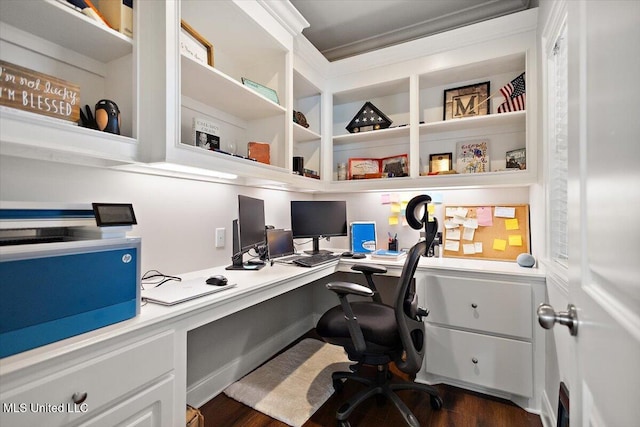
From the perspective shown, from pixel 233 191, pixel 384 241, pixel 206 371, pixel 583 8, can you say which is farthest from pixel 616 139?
pixel 384 241

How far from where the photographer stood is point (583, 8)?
24.5 inches

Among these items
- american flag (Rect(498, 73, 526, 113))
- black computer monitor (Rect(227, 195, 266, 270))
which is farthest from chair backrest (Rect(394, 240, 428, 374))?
american flag (Rect(498, 73, 526, 113))

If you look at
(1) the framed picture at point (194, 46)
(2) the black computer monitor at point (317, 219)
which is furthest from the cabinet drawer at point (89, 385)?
(2) the black computer monitor at point (317, 219)

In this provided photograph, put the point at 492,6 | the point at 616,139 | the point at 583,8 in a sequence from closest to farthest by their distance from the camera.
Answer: the point at 616,139 < the point at 583,8 < the point at 492,6

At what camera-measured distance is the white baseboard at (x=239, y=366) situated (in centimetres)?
171

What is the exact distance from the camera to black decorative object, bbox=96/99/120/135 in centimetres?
114

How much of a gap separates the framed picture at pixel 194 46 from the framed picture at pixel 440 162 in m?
1.81

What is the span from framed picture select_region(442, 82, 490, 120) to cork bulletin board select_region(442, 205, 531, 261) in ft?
2.43

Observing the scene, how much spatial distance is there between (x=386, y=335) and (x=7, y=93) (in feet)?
5.67

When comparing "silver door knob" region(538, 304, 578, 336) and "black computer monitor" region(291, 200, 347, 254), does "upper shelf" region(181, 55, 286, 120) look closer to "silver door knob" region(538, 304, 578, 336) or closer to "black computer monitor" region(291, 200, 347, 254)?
"black computer monitor" region(291, 200, 347, 254)

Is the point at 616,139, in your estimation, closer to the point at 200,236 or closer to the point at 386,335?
the point at 386,335

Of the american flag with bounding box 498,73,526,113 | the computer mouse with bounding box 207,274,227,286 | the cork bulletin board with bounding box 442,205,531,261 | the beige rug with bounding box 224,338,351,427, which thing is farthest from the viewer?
the cork bulletin board with bounding box 442,205,531,261

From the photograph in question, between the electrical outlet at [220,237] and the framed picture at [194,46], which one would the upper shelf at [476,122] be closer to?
the framed picture at [194,46]

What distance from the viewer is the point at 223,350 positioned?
1.89 m
